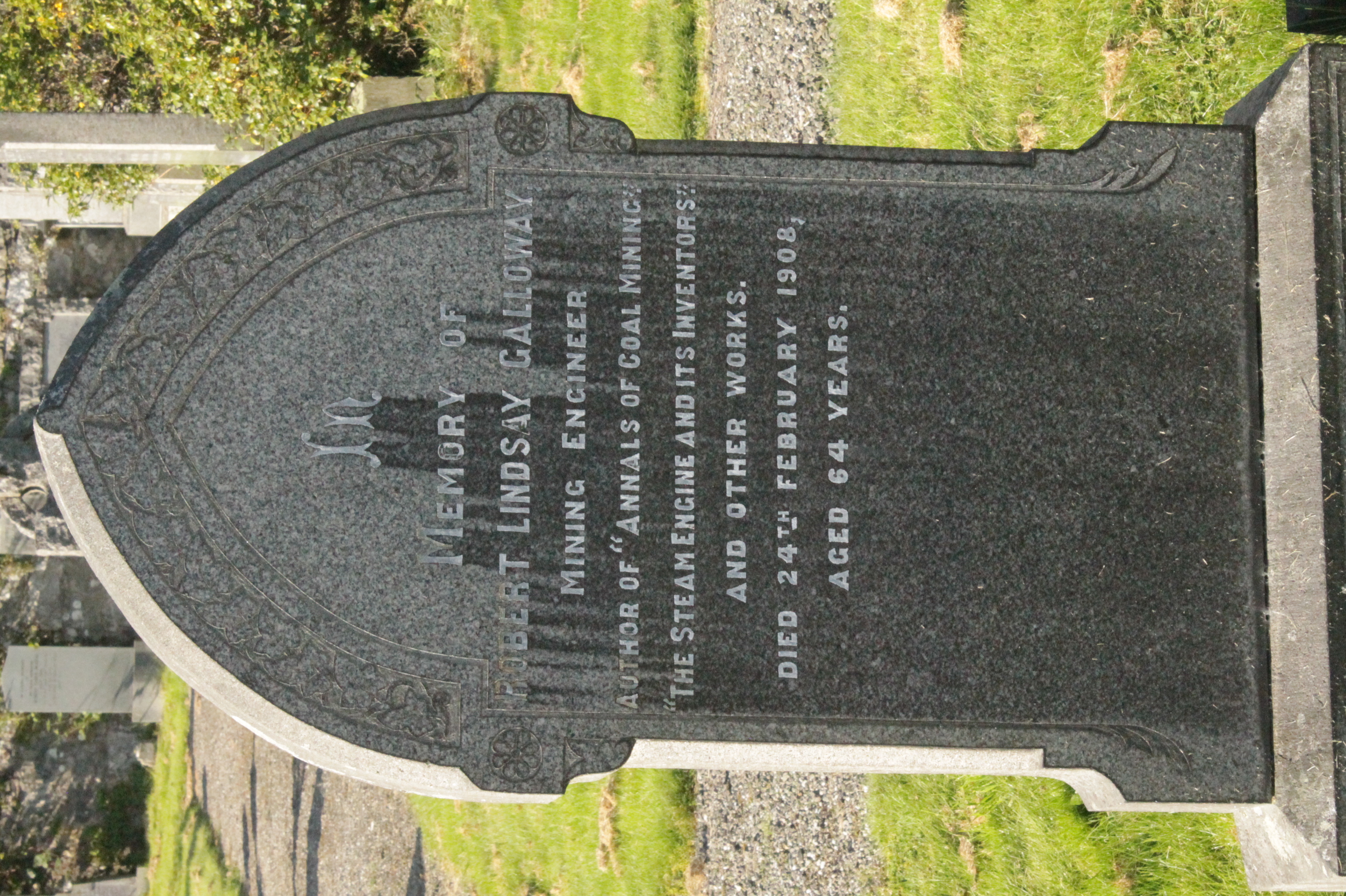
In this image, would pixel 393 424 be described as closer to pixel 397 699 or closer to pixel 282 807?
pixel 397 699

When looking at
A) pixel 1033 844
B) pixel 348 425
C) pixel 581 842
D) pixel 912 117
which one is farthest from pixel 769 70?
pixel 581 842

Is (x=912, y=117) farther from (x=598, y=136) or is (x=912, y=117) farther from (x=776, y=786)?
(x=776, y=786)

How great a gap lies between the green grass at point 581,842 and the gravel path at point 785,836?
263 millimetres

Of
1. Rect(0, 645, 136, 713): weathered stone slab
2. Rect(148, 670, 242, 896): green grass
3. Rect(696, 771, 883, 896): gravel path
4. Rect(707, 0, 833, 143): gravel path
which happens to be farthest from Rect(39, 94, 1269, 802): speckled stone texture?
Rect(0, 645, 136, 713): weathered stone slab

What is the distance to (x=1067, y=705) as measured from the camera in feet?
17.1

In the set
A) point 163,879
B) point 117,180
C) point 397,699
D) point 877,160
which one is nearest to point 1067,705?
point 877,160

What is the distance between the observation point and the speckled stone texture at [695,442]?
520 cm

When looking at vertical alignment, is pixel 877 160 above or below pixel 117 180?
below

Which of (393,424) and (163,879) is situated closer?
(393,424)

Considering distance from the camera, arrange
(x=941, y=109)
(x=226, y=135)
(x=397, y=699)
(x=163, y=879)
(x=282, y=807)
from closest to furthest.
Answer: (x=397, y=699), (x=941, y=109), (x=226, y=135), (x=282, y=807), (x=163, y=879)

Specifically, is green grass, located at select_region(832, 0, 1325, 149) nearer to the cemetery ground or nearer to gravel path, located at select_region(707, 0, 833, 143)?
the cemetery ground

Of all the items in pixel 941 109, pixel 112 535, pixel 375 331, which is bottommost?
pixel 112 535

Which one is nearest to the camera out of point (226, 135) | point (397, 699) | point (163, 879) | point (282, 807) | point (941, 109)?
Answer: point (397, 699)

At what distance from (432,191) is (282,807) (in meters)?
9.50
